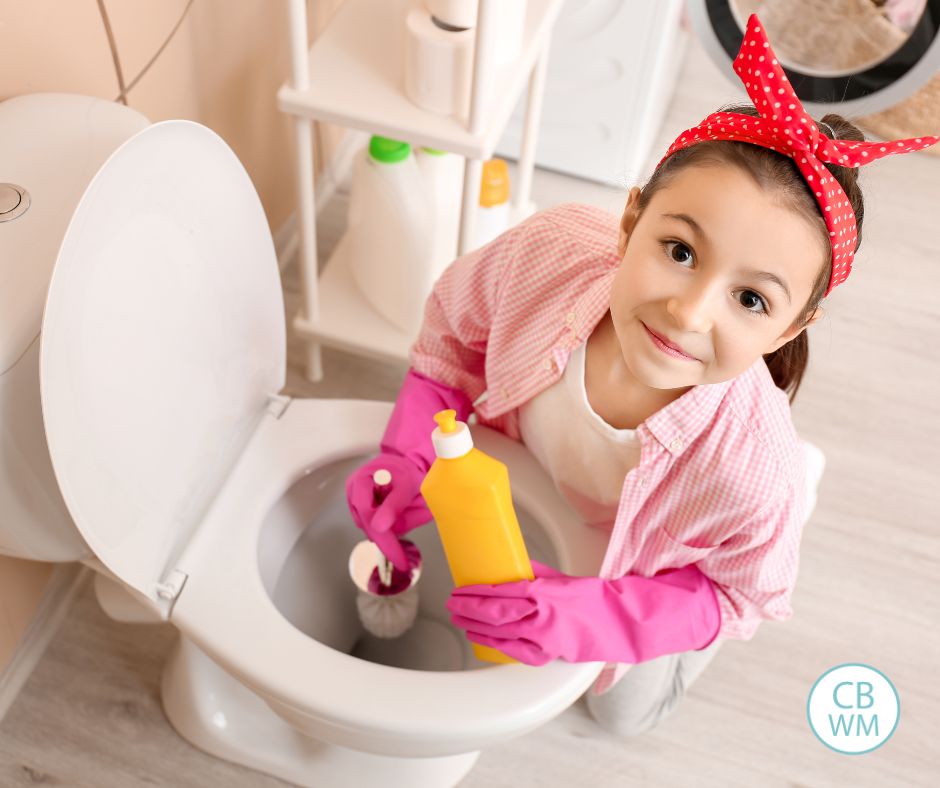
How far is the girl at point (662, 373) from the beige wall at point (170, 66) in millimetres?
417

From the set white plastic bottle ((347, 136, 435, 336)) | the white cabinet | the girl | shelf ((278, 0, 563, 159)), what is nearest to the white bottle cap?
the girl

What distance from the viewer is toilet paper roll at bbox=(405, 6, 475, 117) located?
42.7 inches

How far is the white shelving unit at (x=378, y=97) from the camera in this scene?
112cm

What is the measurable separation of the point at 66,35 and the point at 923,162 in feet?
5.57

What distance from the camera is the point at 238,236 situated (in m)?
0.94

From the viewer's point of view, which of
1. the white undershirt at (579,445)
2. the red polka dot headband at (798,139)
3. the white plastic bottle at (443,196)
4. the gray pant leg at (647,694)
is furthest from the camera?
the white plastic bottle at (443,196)

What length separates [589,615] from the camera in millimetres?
892

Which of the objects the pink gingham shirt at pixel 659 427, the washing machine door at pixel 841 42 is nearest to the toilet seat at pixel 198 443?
the pink gingham shirt at pixel 659 427

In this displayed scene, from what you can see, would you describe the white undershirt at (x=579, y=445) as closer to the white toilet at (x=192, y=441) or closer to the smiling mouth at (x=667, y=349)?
the white toilet at (x=192, y=441)

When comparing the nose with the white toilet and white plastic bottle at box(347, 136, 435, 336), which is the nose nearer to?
the white toilet

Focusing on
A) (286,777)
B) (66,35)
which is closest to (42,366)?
(66,35)

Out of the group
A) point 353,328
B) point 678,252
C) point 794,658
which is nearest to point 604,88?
point 353,328

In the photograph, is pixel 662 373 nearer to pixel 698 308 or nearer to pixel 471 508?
pixel 698 308

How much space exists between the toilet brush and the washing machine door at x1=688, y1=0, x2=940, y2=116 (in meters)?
1.00
